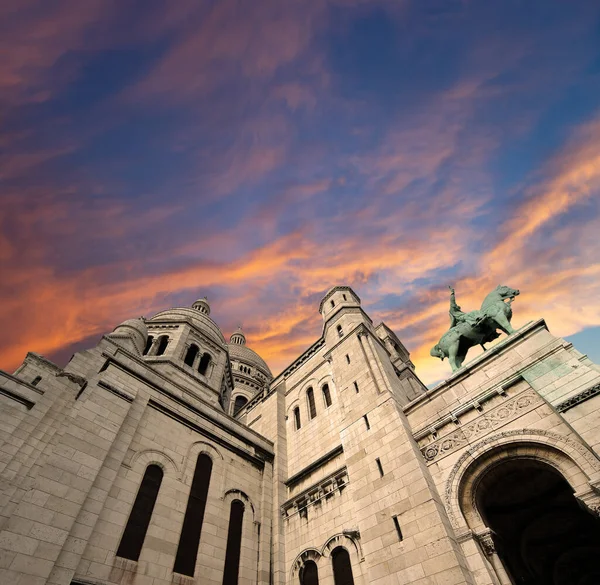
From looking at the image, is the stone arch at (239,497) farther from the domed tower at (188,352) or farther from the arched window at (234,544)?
the domed tower at (188,352)

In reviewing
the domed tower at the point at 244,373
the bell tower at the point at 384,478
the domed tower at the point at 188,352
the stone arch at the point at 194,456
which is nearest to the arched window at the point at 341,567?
the bell tower at the point at 384,478

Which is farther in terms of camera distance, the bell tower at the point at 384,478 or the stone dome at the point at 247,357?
the stone dome at the point at 247,357

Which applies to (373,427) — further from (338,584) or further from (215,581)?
(215,581)

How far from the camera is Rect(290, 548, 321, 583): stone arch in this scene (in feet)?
49.0

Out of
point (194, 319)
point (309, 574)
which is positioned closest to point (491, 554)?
point (309, 574)

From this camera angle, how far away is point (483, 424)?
42.4ft

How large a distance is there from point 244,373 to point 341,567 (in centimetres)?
3611

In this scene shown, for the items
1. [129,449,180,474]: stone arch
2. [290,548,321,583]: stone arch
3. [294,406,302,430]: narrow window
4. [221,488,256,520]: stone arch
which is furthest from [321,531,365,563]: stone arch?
[294,406,302,430]: narrow window

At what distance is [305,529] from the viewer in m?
16.2

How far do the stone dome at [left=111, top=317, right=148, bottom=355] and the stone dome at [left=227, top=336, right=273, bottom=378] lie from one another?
89.6 feet

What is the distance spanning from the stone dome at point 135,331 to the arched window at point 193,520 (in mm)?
9275

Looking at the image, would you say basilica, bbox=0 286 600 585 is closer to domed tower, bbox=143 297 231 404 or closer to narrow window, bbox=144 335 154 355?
domed tower, bbox=143 297 231 404

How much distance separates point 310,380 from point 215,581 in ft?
39.8

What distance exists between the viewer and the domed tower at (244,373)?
4347cm
